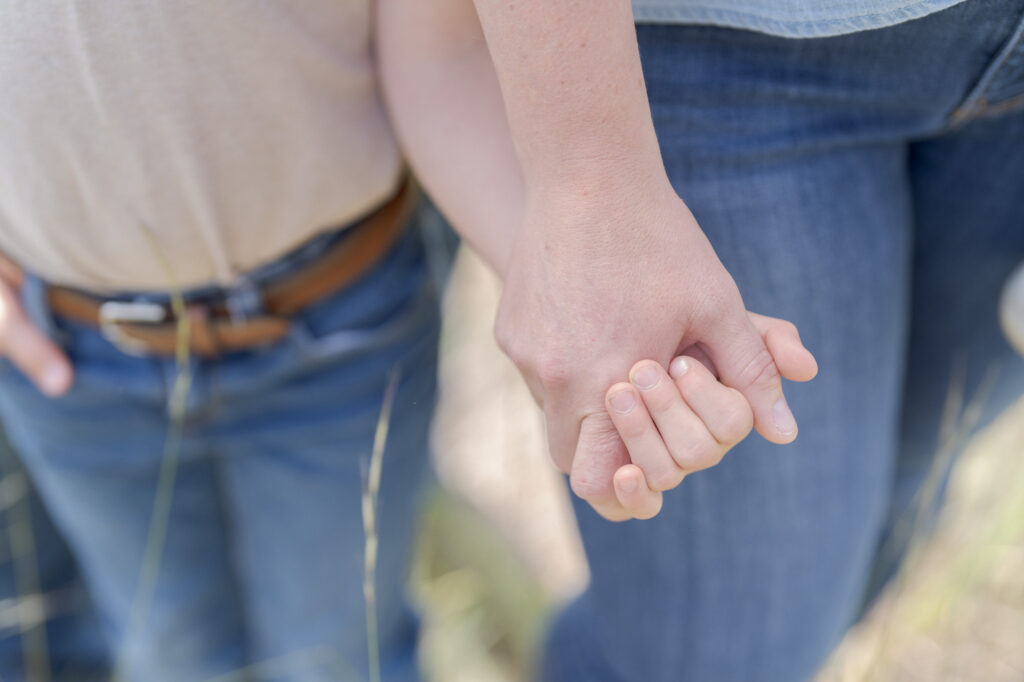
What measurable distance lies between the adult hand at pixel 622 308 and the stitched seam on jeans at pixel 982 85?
28 centimetres

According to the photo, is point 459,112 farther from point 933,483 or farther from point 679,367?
point 933,483

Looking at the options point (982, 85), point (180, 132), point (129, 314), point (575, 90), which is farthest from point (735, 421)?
point (129, 314)

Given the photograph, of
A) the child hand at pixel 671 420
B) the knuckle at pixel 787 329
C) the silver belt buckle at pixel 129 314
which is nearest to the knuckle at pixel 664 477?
the child hand at pixel 671 420

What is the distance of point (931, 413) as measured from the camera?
3.10ft

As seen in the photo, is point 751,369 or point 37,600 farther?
point 37,600

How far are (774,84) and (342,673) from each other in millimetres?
906

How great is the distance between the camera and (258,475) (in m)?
0.91

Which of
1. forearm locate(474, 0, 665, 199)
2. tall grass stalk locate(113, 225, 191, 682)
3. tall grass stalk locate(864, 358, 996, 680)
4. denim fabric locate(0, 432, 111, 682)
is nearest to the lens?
forearm locate(474, 0, 665, 199)

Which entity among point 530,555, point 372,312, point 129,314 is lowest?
point 530,555

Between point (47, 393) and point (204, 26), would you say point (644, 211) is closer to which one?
point (204, 26)

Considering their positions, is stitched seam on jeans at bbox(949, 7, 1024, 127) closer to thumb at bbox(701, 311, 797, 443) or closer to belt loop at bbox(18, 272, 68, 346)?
thumb at bbox(701, 311, 797, 443)

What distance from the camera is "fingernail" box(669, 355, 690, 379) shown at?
0.45 metres

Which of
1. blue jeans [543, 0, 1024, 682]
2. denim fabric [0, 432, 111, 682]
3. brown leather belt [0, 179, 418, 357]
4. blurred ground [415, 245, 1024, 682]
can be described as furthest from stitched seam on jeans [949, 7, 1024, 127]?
denim fabric [0, 432, 111, 682]

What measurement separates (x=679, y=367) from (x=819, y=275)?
262 mm
